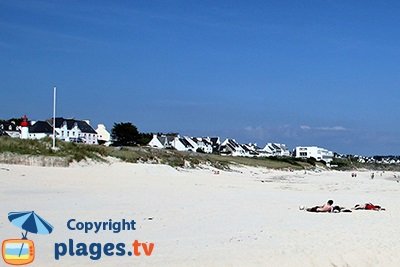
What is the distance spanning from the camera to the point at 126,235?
8.48 metres

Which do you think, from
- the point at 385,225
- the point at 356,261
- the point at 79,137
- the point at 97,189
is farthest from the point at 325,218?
the point at 79,137

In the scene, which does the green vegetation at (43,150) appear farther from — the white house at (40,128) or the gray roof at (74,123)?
the gray roof at (74,123)

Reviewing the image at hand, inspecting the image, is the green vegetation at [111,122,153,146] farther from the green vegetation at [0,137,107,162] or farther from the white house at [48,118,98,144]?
the green vegetation at [0,137,107,162]

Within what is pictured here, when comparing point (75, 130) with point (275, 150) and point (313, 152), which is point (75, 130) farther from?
point (313, 152)

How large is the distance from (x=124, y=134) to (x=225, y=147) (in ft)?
158

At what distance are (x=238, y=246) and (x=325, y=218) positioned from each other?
4.70 m

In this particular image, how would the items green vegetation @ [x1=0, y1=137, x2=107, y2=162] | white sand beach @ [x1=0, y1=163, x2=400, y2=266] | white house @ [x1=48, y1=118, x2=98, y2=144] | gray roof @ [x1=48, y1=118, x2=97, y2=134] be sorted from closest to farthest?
white sand beach @ [x1=0, y1=163, x2=400, y2=266] → green vegetation @ [x1=0, y1=137, x2=107, y2=162] → white house @ [x1=48, y1=118, x2=98, y2=144] → gray roof @ [x1=48, y1=118, x2=97, y2=134]

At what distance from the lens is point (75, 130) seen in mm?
76125

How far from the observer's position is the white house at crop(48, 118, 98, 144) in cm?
7219

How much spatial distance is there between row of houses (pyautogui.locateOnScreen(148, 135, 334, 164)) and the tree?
29.3ft

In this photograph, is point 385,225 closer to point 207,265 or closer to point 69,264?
point 207,265

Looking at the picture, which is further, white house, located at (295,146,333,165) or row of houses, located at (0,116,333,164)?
white house, located at (295,146,333,165)

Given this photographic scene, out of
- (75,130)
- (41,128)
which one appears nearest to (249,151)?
(75,130)

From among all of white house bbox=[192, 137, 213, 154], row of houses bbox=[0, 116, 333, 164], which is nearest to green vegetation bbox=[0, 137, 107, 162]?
row of houses bbox=[0, 116, 333, 164]
